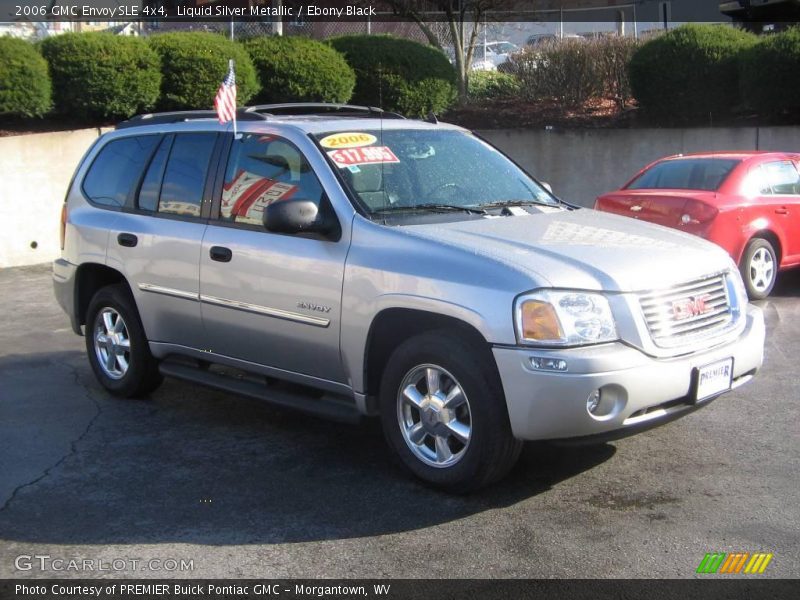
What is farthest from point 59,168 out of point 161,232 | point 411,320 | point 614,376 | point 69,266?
point 614,376

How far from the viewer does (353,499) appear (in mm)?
4902

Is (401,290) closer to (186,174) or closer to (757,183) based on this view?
(186,174)

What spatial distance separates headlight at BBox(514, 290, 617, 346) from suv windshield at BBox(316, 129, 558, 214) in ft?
4.01

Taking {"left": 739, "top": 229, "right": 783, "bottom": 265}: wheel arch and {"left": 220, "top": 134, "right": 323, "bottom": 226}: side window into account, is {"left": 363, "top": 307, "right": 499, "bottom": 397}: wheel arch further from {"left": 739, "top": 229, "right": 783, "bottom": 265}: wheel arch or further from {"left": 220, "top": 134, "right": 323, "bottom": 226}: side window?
{"left": 739, "top": 229, "right": 783, "bottom": 265}: wheel arch

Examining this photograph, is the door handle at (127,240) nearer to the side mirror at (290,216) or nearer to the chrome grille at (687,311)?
the side mirror at (290,216)

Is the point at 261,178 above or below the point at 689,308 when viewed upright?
above

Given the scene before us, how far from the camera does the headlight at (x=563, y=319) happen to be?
441cm

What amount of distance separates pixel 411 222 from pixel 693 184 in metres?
5.52

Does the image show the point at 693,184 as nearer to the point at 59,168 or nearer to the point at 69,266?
the point at 69,266

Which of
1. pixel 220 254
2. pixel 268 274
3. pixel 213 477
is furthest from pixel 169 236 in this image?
pixel 213 477

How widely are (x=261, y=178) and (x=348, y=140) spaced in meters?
0.59

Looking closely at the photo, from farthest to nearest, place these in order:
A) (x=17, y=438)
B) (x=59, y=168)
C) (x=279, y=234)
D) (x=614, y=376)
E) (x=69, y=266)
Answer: (x=59, y=168)
(x=69, y=266)
(x=17, y=438)
(x=279, y=234)
(x=614, y=376)

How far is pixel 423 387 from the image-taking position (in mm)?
4973

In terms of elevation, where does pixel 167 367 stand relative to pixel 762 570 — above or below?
above
